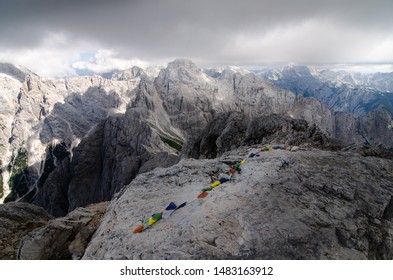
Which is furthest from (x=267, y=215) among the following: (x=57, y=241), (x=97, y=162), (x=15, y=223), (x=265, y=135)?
(x=97, y=162)

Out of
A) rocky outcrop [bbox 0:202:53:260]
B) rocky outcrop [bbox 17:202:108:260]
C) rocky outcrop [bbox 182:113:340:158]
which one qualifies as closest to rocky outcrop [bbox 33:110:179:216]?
rocky outcrop [bbox 182:113:340:158]

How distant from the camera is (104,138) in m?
185

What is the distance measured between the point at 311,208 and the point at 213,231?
15.3ft

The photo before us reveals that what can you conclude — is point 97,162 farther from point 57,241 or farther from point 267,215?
point 267,215

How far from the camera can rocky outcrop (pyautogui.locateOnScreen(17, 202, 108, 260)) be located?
13484 mm

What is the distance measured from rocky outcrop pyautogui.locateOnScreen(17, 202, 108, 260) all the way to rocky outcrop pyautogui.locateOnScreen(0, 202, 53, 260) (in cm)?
134

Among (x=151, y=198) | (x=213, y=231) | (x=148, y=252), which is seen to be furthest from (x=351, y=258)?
(x=151, y=198)

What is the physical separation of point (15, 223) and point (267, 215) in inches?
579

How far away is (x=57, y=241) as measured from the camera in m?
14.1

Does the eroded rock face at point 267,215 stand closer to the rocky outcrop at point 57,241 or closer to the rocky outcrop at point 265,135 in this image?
the rocky outcrop at point 57,241

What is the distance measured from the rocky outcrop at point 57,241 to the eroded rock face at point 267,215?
3.11 ft

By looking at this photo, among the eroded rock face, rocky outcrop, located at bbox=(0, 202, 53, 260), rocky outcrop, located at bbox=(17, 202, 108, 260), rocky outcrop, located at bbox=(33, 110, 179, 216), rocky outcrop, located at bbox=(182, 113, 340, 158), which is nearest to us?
the eroded rock face

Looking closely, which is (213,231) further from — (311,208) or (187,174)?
(187,174)

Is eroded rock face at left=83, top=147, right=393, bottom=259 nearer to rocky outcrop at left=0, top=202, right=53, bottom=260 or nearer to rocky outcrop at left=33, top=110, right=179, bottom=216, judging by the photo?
rocky outcrop at left=0, top=202, right=53, bottom=260
